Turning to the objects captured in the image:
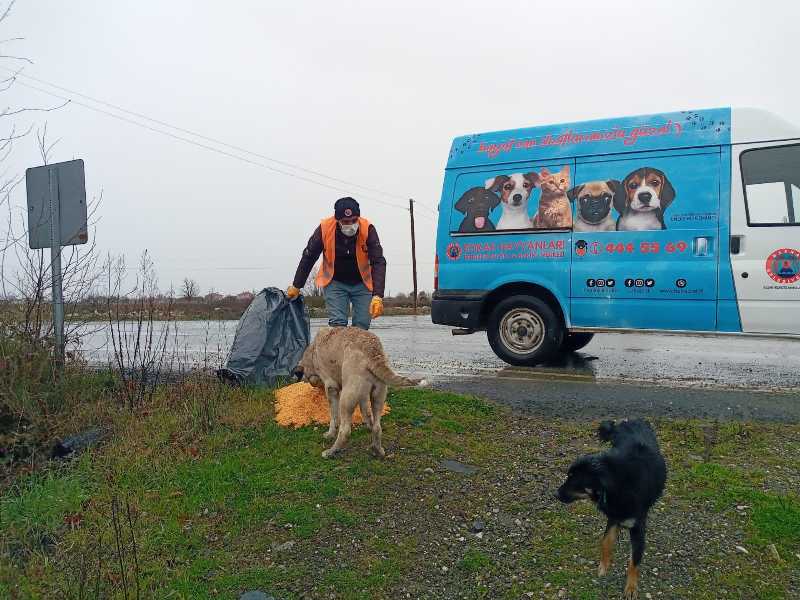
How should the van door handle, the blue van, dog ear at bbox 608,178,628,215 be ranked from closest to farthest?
the blue van
the van door handle
dog ear at bbox 608,178,628,215

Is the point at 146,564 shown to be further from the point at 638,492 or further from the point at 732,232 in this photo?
the point at 732,232

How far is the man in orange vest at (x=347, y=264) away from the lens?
16.4 ft

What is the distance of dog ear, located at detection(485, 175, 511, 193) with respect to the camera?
725cm

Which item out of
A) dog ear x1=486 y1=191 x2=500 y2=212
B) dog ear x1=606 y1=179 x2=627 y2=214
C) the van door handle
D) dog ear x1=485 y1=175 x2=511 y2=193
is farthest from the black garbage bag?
the van door handle

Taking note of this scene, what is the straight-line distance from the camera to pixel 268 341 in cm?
559

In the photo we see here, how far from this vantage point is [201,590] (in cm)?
250

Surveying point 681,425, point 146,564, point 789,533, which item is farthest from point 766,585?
point 146,564

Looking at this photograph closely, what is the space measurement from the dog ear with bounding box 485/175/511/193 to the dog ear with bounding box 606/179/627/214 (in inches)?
51.8

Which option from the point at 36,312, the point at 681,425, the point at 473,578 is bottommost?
the point at 473,578

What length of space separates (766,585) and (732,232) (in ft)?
15.0

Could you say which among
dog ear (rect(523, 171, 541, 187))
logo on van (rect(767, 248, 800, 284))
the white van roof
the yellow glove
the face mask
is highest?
the white van roof

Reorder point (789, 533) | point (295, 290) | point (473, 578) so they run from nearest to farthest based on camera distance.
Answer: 1. point (473, 578)
2. point (789, 533)
3. point (295, 290)

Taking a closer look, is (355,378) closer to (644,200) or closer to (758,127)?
(644,200)

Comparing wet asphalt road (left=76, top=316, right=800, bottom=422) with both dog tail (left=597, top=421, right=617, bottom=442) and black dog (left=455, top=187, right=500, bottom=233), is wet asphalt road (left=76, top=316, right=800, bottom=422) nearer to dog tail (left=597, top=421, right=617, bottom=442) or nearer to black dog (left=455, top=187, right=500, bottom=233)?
dog tail (left=597, top=421, right=617, bottom=442)
